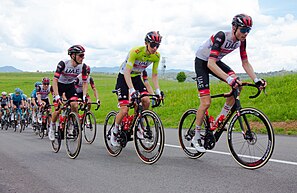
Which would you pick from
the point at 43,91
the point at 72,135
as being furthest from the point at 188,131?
the point at 43,91

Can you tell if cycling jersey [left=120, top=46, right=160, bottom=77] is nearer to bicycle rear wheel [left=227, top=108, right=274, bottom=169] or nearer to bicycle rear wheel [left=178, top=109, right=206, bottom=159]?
bicycle rear wheel [left=178, top=109, right=206, bottom=159]

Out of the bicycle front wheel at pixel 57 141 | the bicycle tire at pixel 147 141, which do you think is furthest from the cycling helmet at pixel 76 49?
the bicycle tire at pixel 147 141

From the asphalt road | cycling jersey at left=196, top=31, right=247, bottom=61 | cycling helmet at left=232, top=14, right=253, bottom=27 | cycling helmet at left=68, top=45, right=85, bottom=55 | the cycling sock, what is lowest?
the asphalt road

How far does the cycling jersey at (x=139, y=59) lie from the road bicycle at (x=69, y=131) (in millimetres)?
1690

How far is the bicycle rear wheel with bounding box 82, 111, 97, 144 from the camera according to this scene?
37.6 ft

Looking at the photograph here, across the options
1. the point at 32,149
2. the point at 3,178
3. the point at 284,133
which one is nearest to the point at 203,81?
the point at 3,178

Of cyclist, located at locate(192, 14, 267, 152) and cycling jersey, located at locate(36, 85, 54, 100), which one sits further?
cycling jersey, located at locate(36, 85, 54, 100)

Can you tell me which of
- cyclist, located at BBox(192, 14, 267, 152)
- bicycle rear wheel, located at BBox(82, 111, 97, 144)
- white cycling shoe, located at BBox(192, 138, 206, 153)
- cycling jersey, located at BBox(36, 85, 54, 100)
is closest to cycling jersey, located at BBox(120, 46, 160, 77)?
cyclist, located at BBox(192, 14, 267, 152)

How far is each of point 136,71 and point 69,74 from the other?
87.3 inches

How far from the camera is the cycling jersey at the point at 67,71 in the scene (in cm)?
923

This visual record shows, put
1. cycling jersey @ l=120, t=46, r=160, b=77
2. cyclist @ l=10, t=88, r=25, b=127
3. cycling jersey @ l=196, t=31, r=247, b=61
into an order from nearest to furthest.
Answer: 1. cycling jersey @ l=196, t=31, r=247, b=61
2. cycling jersey @ l=120, t=46, r=160, b=77
3. cyclist @ l=10, t=88, r=25, b=127

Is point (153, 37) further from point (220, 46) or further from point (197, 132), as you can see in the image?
point (197, 132)

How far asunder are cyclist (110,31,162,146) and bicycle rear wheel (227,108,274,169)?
72.6 inches

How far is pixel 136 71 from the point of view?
8.12 m
